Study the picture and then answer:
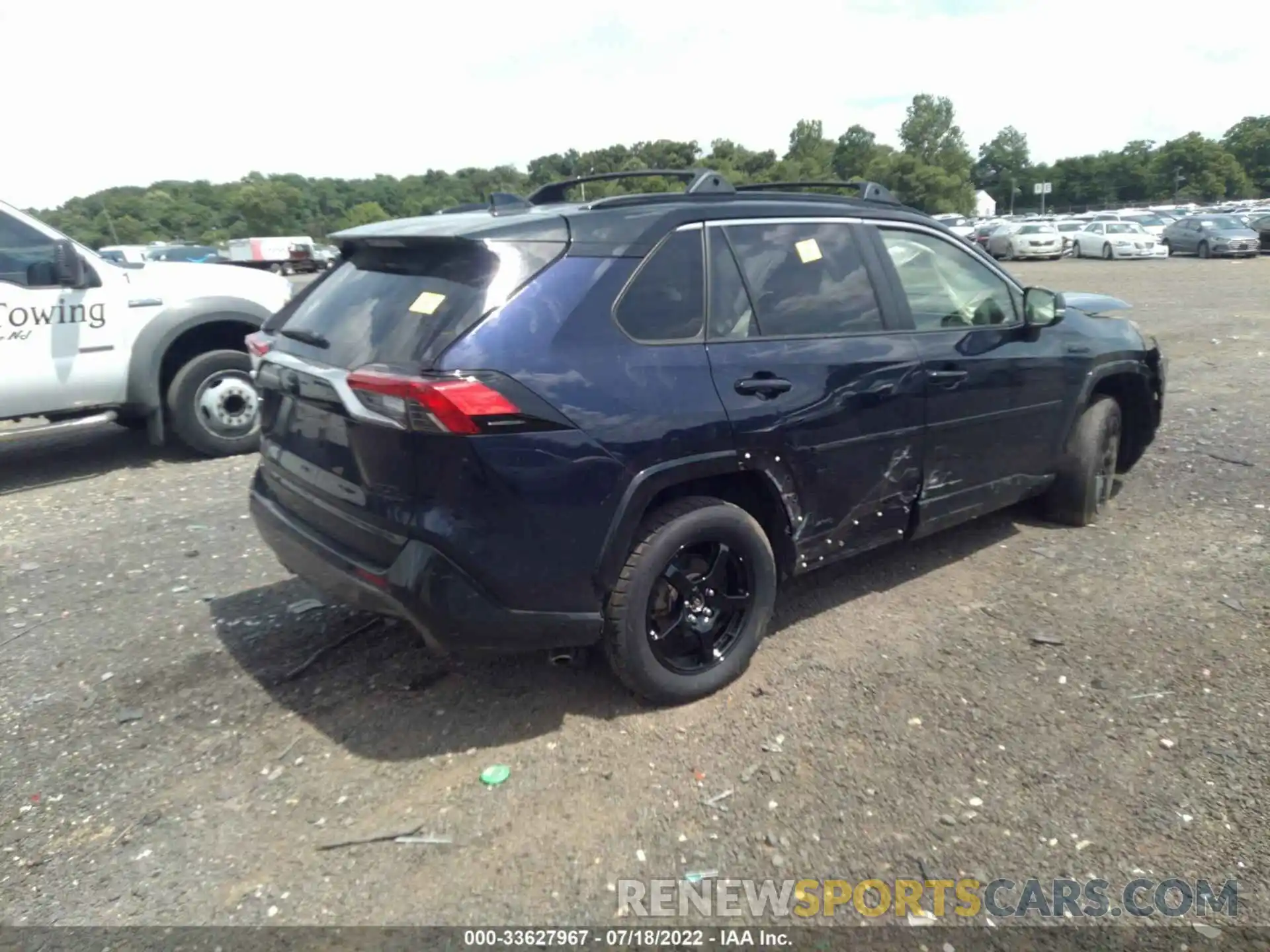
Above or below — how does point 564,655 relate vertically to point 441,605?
below

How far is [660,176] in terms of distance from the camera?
435 centimetres

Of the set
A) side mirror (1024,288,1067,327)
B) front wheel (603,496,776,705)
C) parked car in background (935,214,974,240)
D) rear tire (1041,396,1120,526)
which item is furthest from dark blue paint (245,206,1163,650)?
parked car in background (935,214,974,240)

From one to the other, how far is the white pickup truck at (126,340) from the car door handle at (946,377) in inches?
207

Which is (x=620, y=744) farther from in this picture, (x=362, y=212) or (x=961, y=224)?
(x=362, y=212)

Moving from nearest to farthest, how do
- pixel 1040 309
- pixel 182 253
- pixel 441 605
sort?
pixel 441 605 < pixel 1040 309 < pixel 182 253

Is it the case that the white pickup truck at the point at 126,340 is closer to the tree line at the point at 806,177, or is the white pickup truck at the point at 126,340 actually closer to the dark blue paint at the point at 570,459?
the dark blue paint at the point at 570,459

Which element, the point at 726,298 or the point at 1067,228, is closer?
the point at 726,298

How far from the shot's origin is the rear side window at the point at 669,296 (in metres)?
3.30

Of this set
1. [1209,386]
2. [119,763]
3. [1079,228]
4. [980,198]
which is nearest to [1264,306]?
[1209,386]

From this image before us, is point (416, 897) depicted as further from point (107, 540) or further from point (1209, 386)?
point (1209, 386)

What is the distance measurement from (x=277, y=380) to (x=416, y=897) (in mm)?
1929

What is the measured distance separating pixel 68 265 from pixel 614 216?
485cm

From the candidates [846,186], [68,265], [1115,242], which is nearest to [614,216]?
[846,186]

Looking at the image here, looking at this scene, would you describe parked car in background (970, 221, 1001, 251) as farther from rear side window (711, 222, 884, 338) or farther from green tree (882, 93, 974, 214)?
rear side window (711, 222, 884, 338)
